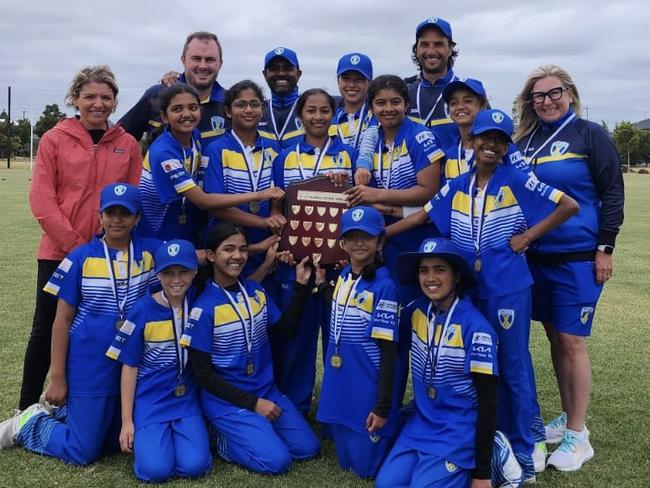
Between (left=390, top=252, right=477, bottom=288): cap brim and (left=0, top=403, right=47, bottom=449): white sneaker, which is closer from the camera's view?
(left=390, top=252, right=477, bottom=288): cap brim

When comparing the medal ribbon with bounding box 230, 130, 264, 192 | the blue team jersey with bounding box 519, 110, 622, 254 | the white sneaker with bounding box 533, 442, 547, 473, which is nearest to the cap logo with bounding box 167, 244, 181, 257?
the medal ribbon with bounding box 230, 130, 264, 192

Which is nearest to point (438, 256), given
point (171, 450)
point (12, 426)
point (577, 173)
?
point (577, 173)

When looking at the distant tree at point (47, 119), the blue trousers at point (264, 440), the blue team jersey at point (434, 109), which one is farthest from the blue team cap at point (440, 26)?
the distant tree at point (47, 119)

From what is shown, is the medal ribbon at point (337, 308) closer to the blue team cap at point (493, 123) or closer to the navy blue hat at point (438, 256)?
the navy blue hat at point (438, 256)

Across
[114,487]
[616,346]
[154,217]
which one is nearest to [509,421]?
[114,487]

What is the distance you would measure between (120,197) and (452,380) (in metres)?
2.49

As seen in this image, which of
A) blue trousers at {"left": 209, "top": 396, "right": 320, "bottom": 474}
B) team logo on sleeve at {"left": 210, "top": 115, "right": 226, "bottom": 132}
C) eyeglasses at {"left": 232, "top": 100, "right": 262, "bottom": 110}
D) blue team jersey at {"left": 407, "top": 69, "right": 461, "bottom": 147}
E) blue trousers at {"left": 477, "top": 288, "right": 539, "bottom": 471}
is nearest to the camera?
blue trousers at {"left": 477, "top": 288, "right": 539, "bottom": 471}

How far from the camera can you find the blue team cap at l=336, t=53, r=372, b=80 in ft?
17.0

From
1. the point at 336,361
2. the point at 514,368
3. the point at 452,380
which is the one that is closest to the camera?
the point at 452,380

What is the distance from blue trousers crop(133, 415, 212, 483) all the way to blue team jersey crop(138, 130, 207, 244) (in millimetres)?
1417

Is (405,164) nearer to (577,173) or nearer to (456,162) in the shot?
(456,162)

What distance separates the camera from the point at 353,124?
5355mm

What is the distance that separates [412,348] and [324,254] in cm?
95

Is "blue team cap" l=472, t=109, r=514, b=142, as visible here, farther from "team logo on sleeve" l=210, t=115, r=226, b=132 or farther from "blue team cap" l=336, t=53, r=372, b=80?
"team logo on sleeve" l=210, t=115, r=226, b=132
